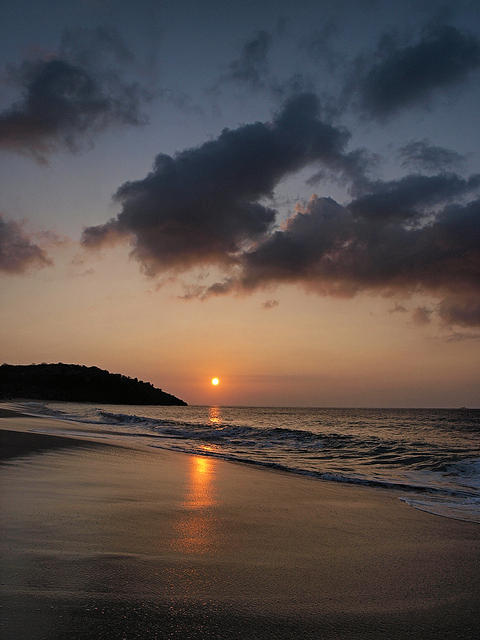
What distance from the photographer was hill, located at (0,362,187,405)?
423 feet

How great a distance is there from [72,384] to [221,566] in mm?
149828

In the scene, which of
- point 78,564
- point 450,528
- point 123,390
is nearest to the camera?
point 78,564

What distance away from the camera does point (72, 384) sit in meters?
143

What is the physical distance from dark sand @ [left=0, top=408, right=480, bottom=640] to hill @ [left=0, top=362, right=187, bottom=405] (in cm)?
12467

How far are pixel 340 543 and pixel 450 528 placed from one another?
2.08 metres

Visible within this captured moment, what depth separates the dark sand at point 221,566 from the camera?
243 cm

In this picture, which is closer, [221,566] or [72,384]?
[221,566]

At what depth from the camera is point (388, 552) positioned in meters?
4.21

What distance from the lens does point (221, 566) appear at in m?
3.40

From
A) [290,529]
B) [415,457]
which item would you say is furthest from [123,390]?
[290,529]

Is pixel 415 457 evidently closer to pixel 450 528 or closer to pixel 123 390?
pixel 450 528

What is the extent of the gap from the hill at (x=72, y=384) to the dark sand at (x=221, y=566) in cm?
12467

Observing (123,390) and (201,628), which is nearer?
(201,628)

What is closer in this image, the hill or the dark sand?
the dark sand
